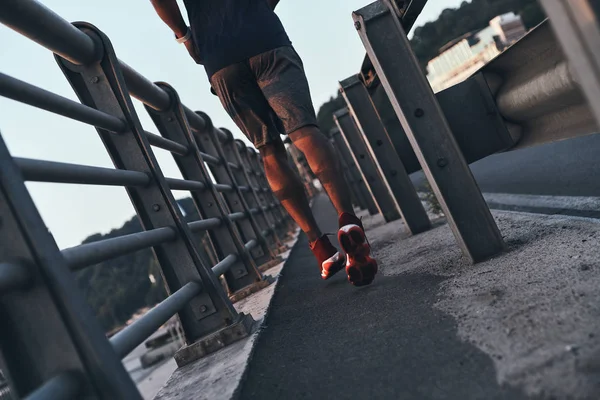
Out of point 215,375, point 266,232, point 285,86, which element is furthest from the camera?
point 266,232

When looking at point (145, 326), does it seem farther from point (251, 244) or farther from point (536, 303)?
point (251, 244)

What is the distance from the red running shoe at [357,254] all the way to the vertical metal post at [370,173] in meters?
3.48

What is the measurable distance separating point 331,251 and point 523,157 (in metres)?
6.36

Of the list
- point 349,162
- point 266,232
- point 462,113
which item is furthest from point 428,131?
point 349,162

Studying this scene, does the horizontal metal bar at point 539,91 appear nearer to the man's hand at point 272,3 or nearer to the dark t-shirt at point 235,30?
the dark t-shirt at point 235,30

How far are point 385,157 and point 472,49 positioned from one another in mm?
68612

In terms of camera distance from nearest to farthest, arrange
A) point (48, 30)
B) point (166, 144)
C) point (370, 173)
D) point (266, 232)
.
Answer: point (48, 30) → point (166, 144) → point (370, 173) → point (266, 232)

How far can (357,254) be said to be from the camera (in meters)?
2.70

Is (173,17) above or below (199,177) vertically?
above

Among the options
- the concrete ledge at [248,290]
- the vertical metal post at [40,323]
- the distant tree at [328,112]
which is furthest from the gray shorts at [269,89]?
the distant tree at [328,112]

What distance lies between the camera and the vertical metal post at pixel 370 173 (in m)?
6.35

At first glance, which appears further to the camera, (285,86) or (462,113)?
(285,86)

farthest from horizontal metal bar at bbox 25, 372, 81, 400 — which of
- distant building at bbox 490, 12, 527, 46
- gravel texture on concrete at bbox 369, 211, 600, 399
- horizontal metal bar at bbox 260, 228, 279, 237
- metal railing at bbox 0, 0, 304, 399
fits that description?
distant building at bbox 490, 12, 527, 46

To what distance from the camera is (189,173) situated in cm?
403
